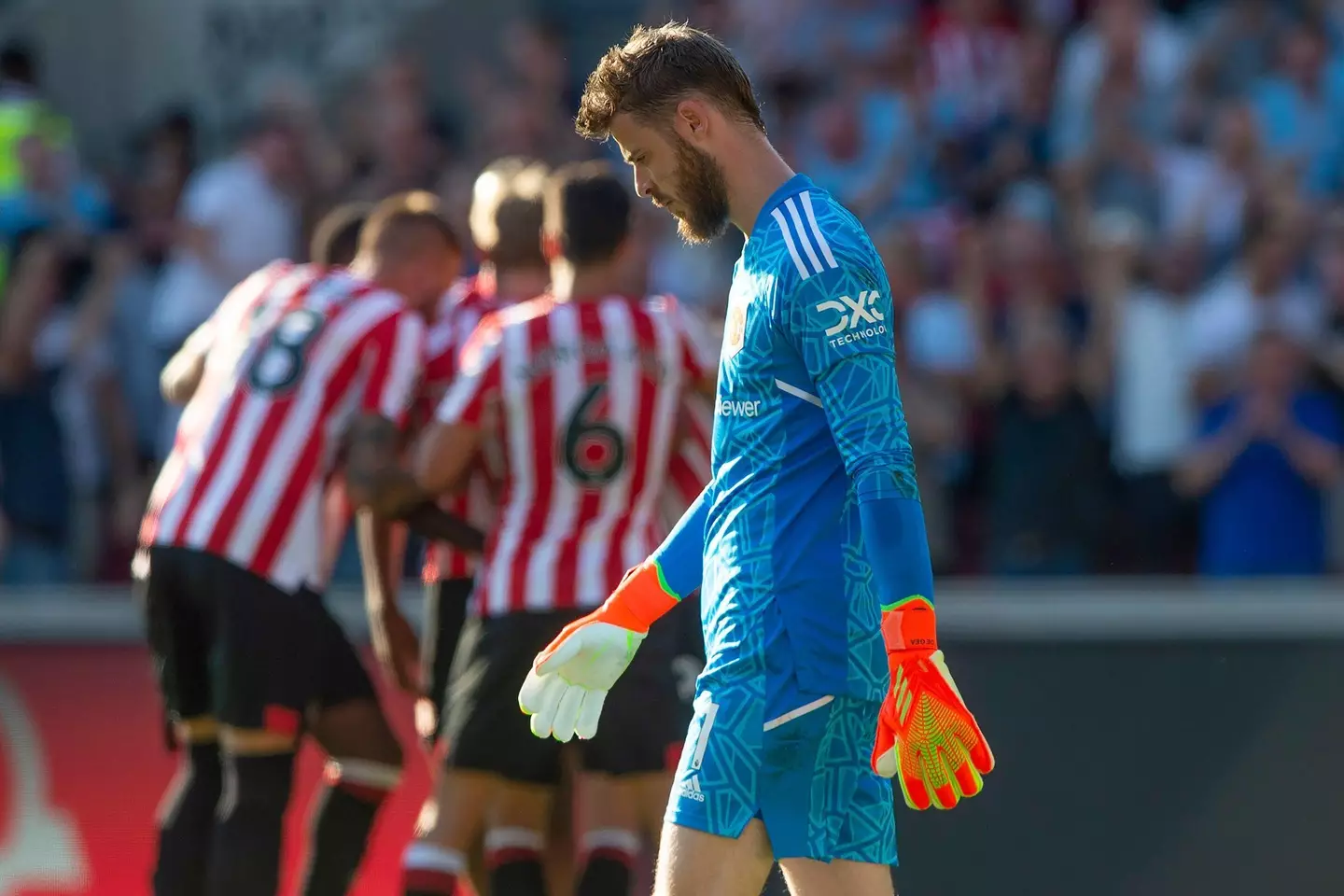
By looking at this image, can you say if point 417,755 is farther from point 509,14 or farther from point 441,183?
point 509,14

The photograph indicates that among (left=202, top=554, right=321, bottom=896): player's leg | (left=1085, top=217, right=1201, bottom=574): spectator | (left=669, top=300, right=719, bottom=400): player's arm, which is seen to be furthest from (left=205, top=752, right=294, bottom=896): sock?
(left=1085, top=217, right=1201, bottom=574): spectator

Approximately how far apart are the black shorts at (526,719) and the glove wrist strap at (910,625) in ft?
6.37

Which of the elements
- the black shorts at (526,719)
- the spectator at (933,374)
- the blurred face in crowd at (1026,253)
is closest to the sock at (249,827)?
the black shorts at (526,719)

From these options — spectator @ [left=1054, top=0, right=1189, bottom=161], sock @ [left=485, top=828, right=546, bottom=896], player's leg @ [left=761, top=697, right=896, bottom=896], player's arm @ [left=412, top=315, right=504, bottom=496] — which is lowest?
sock @ [left=485, top=828, right=546, bottom=896]

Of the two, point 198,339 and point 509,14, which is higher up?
point 509,14

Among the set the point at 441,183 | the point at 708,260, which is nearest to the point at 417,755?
the point at 708,260

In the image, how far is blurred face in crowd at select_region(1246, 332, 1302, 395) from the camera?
7.99 meters

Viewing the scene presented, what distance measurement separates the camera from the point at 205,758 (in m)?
5.77

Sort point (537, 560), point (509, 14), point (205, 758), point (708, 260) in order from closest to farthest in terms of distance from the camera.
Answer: point (537, 560) < point (205, 758) < point (708, 260) < point (509, 14)

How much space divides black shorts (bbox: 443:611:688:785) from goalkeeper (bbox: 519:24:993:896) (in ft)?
4.92

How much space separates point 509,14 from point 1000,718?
7.46 m

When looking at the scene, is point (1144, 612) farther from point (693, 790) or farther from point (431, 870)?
point (693, 790)

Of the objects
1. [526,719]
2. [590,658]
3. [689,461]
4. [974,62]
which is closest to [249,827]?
[526,719]

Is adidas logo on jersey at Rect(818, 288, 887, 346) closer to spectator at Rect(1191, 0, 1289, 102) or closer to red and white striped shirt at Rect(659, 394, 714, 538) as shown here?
red and white striped shirt at Rect(659, 394, 714, 538)
